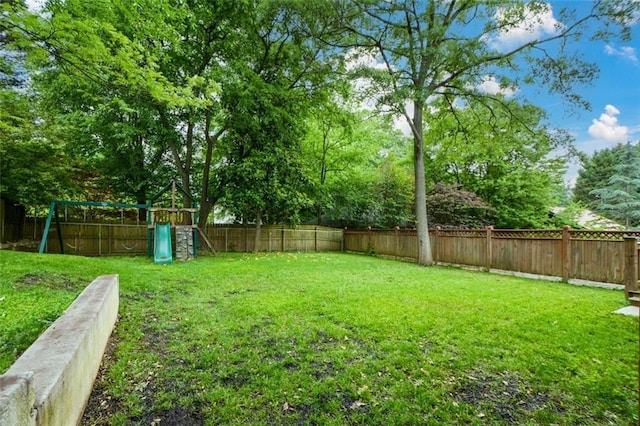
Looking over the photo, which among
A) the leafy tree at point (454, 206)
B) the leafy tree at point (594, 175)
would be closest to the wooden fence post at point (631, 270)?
the leafy tree at point (454, 206)

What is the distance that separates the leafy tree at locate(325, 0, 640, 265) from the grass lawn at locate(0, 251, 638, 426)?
623 cm

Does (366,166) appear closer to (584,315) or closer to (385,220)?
(385,220)

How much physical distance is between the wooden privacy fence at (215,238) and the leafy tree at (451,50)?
6.66 m

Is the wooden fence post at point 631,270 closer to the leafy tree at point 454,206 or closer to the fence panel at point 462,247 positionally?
the fence panel at point 462,247

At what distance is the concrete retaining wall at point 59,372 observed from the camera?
1.21m

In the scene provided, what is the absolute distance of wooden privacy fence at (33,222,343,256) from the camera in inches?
436

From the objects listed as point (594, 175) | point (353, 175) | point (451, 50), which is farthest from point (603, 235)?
point (594, 175)

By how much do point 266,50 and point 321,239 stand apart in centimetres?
884

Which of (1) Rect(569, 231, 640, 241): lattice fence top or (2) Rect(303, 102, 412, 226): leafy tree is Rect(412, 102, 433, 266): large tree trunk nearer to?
(1) Rect(569, 231, 640, 241): lattice fence top

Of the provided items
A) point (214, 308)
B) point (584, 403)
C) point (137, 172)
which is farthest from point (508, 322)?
point (137, 172)

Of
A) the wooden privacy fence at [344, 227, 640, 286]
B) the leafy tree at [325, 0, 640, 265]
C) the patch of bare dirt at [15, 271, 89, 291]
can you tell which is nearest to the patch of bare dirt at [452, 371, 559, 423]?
the wooden privacy fence at [344, 227, 640, 286]

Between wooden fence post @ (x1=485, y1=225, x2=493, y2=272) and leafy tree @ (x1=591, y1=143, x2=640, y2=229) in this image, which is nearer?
wooden fence post @ (x1=485, y1=225, x2=493, y2=272)

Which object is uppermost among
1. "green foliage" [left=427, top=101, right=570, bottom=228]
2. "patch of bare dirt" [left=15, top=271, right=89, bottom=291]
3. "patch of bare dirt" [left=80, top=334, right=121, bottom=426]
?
"green foliage" [left=427, top=101, right=570, bottom=228]

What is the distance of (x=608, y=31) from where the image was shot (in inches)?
305
